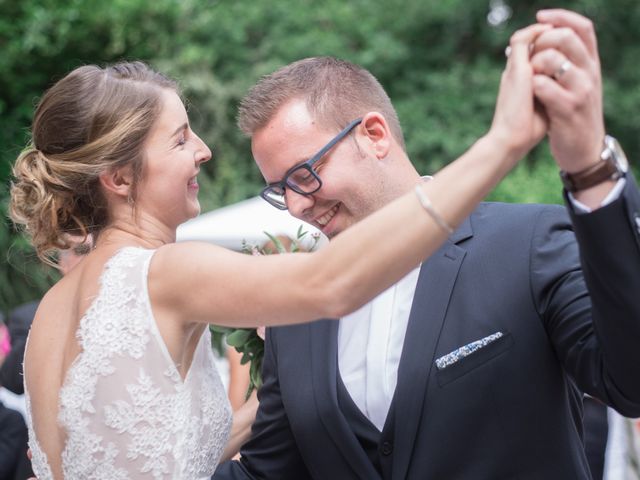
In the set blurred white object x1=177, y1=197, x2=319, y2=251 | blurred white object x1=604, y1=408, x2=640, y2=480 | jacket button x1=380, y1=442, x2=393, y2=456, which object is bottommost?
blurred white object x1=604, y1=408, x2=640, y2=480

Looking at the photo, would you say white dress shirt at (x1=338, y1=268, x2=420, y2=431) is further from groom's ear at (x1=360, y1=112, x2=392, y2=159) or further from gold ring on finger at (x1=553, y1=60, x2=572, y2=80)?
gold ring on finger at (x1=553, y1=60, x2=572, y2=80)

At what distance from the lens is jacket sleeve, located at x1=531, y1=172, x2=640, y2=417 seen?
6.78 ft

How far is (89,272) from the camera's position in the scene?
105 inches

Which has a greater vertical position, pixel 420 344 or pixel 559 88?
pixel 559 88

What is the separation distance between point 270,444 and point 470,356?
89 centimetres

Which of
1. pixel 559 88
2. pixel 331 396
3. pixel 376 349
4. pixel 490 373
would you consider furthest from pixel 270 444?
pixel 559 88

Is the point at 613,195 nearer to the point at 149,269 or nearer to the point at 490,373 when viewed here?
the point at 490,373

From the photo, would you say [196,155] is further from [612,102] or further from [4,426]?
[612,102]

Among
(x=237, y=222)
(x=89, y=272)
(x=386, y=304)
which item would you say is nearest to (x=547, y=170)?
(x=237, y=222)

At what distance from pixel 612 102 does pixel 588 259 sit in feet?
38.5

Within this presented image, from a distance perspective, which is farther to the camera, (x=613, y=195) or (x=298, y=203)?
(x=298, y=203)

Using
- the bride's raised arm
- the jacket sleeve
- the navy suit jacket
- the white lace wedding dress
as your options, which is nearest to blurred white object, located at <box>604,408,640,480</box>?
the navy suit jacket

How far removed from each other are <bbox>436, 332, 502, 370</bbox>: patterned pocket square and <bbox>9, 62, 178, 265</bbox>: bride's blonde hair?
1089 mm

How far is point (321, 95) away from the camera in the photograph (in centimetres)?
318
